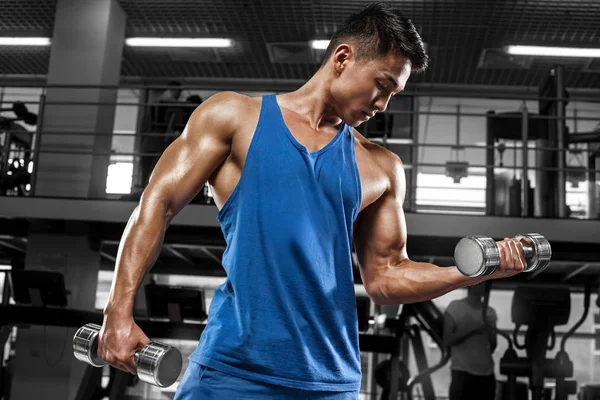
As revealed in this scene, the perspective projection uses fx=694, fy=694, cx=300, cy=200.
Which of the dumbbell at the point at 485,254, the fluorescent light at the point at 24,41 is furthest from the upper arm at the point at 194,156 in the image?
the fluorescent light at the point at 24,41

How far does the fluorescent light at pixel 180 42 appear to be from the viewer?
9266mm

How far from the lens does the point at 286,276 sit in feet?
4.39

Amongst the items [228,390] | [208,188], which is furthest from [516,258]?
[208,188]

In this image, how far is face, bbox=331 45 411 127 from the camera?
1.48m

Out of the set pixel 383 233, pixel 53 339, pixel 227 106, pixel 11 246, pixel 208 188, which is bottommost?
pixel 53 339

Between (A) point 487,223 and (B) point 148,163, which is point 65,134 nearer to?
(B) point 148,163

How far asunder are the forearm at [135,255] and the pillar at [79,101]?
527 centimetres

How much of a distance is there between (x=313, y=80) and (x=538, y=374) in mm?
4258

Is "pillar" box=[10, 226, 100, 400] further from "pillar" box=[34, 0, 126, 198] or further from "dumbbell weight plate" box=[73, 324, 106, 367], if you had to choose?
"dumbbell weight plate" box=[73, 324, 106, 367]

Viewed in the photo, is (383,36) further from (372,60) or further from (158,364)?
(158,364)

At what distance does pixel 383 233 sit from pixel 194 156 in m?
0.48

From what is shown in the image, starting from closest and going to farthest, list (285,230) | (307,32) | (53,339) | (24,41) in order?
(285,230)
(53,339)
(307,32)
(24,41)

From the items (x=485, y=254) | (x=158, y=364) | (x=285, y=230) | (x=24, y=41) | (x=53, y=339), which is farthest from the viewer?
(x=24, y=41)

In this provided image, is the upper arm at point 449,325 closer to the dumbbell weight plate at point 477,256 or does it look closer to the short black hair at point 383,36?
the short black hair at point 383,36
